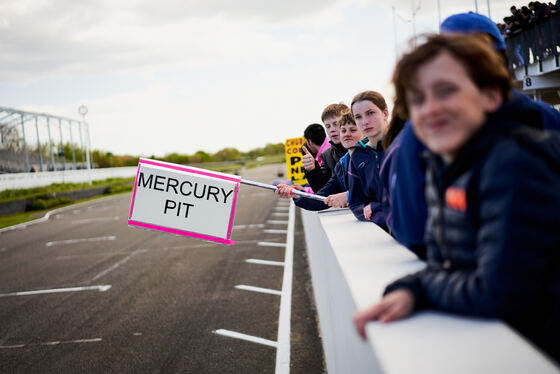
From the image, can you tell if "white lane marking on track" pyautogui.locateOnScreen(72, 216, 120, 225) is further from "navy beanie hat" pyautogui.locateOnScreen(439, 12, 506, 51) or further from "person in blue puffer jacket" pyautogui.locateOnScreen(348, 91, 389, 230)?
"navy beanie hat" pyautogui.locateOnScreen(439, 12, 506, 51)

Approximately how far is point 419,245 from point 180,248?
9.68 m

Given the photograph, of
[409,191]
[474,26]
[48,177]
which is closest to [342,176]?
[474,26]

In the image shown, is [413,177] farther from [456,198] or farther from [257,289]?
[257,289]

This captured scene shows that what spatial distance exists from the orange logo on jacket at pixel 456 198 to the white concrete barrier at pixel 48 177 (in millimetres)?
30599

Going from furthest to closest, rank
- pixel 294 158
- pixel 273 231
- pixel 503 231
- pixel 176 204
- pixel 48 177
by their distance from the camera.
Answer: pixel 48 177
pixel 273 231
pixel 294 158
pixel 176 204
pixel 503 231

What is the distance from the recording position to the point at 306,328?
5.50 m

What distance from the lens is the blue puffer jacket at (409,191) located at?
1.81m

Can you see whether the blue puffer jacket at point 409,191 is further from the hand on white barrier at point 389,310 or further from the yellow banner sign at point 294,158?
the yellow banner sign at point 294,158

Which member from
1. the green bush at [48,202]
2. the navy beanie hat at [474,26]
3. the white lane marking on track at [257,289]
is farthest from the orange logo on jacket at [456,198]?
the green bush at [48,202]

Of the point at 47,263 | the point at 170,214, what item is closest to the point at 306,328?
the point at 170,214

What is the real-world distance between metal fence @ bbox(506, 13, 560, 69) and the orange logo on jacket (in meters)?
14.5

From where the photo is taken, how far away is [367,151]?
3584 mm

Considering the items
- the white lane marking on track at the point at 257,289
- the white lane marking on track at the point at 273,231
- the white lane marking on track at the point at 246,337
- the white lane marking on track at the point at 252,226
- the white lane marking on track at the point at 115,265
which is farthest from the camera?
the white lane marking on track at the point at 252,226

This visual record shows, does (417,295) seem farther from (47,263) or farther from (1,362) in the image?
(47,263)
